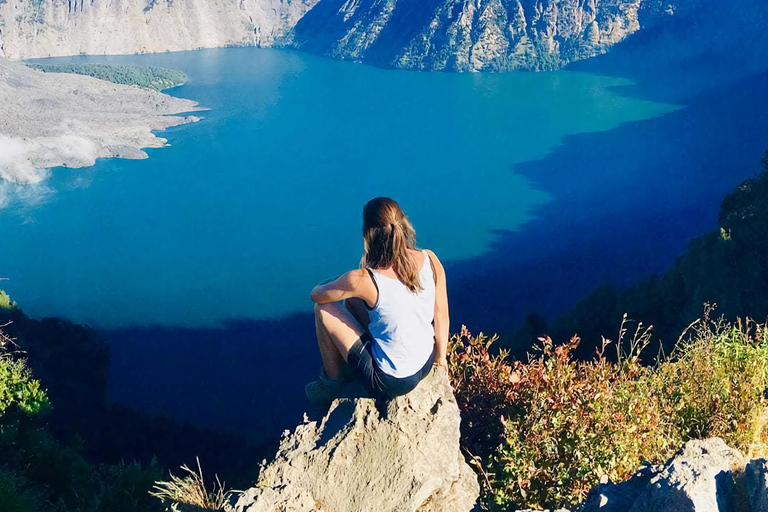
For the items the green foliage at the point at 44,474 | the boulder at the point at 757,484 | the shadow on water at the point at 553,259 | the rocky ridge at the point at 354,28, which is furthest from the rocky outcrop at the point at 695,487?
the rocky ridge at the point at 354,28

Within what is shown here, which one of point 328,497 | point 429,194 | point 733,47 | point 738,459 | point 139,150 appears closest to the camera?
point 738,459

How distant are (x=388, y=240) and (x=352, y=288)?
0.20m

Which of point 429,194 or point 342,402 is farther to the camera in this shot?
point 429,194

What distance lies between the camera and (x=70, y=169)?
3406 cm

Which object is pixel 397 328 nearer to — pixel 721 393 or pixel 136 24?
pixel 721 393

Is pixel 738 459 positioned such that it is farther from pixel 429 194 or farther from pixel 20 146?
pixel 20 146

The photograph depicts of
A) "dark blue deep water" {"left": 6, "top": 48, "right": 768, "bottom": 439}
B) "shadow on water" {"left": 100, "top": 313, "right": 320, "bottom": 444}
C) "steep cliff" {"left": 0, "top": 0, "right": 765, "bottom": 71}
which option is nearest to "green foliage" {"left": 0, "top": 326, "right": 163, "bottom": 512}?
"shadow on water" {"left": 100, "top": 313, "right": 320, "bottom": 444}

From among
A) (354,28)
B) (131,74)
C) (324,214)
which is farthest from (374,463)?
(354,28)

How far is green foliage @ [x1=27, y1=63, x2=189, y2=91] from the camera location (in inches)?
2237

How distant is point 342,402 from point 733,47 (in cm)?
5334

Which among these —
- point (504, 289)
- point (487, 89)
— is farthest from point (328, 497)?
point (487, 89)

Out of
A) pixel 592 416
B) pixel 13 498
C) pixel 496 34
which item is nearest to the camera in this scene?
pixel 592 416

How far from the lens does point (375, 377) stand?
2145 mm

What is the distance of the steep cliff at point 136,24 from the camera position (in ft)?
239
